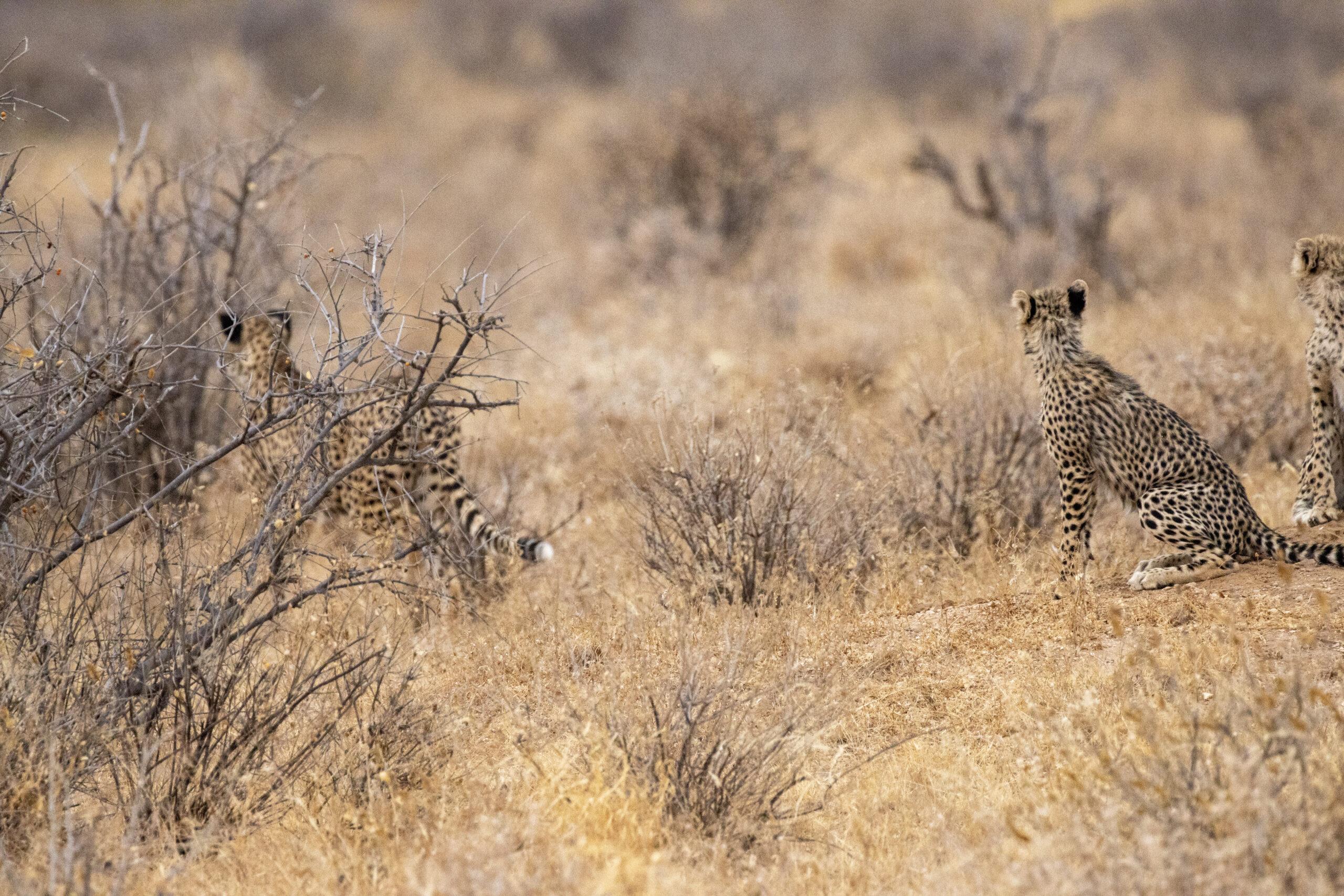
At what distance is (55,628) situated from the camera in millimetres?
3971

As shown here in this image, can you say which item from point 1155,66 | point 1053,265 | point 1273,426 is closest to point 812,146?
point 1053,265

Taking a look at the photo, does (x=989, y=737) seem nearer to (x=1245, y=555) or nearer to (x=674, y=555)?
(x=1245, y=555)

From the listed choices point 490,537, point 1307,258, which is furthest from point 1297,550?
point 490,537

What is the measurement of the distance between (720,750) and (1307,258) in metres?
3.60

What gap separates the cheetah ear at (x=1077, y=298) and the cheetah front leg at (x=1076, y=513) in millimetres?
676

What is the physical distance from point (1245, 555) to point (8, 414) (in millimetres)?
4377

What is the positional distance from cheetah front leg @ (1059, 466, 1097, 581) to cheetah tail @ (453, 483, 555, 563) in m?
2.06

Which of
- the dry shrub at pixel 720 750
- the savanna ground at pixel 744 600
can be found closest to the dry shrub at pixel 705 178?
the savanna ground at pixel 744 600

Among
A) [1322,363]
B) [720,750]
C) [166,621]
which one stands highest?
[1322,363]

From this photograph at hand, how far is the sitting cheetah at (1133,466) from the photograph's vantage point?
5086 mm

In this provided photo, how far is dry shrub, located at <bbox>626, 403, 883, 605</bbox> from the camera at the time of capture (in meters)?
5.68

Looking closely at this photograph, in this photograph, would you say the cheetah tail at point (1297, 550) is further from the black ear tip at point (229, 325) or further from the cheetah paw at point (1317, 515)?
the black ear tip at point (229, 325)

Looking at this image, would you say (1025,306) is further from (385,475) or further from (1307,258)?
(385,475)

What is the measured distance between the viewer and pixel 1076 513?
5402 mm
